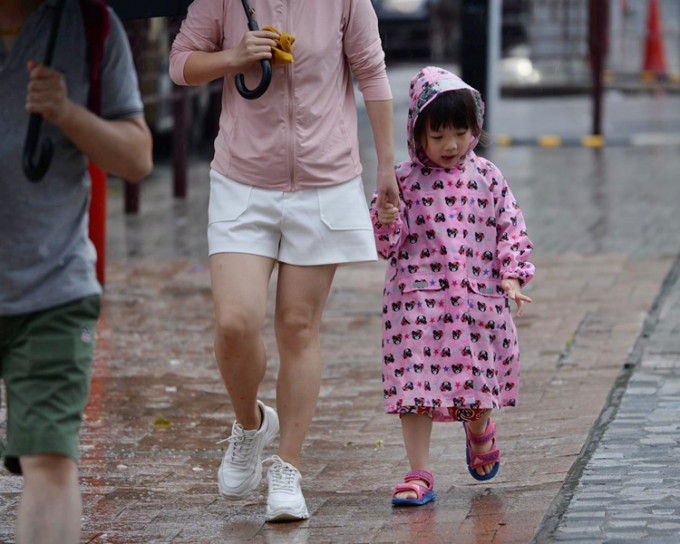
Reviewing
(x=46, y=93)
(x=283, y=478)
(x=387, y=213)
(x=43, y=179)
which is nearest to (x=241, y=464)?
(x=283, y=478)

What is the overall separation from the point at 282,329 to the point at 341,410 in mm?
1668

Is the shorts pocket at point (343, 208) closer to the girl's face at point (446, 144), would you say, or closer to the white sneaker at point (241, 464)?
the girl's face at point (446, 144)

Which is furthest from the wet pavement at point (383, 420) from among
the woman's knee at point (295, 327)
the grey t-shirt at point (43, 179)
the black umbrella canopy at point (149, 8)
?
the black umbrella canopy at point (149, 8)

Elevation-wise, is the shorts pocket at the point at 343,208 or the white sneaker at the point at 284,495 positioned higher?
the shorts pocket at the point at 343,208

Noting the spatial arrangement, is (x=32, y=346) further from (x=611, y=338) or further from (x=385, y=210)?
→ (x=611, y=338)

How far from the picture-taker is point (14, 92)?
10.9ft

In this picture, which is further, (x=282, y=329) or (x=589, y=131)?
(x=589, y=131)

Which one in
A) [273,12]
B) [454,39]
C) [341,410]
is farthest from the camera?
[454,39]

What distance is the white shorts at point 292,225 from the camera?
4.38 m

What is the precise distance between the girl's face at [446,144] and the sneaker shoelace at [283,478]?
1.02 m

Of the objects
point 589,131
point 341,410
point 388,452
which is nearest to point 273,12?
point 388,452

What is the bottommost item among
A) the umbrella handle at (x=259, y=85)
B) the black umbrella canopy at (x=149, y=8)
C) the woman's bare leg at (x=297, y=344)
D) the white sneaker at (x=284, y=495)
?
the white sneaker at (x=284, y=495)

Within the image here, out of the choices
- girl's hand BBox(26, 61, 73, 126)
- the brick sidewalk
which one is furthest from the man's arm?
the brick sidewalk

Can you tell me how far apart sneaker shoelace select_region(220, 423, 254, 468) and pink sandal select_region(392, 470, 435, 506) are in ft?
1.53
